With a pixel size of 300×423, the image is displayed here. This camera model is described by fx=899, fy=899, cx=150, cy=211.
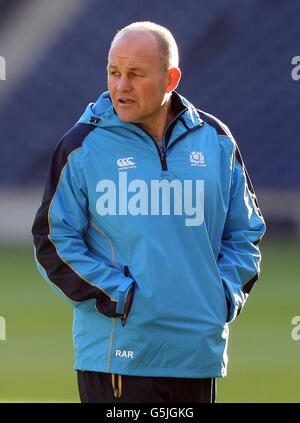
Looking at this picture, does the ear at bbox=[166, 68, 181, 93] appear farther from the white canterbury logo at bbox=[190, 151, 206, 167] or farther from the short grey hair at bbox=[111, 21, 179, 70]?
the white canterbury logo at bbox=[190, 151, 206, 167]

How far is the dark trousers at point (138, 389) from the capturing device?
2443mm

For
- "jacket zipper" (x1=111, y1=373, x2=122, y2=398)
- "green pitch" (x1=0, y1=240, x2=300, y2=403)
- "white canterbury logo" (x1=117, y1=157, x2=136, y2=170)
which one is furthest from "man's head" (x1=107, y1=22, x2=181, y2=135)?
"green pitch" (x1=0, y1=240, x2=300, y2=403)

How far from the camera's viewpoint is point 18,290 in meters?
7.07

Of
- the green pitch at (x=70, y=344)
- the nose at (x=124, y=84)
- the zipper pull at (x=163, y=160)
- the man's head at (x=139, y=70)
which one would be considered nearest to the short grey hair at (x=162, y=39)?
the man's head at (x=139, y=70)

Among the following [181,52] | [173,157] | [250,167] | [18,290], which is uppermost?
→ [181,52]

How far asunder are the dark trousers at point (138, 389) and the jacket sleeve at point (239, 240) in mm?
274

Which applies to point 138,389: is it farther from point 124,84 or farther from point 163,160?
point 124,84

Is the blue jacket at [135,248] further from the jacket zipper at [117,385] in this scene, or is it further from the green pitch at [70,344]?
the green pitch at [70,344]

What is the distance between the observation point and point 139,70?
252cm

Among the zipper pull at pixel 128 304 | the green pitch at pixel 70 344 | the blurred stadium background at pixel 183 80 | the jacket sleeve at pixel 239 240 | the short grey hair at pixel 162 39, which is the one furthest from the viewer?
the blurred stadium background at pixel 183 80

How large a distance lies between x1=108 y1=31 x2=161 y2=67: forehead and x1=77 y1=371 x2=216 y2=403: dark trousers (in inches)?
34.2

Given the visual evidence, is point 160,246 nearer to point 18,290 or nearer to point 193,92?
point 18,290

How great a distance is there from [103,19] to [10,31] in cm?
103

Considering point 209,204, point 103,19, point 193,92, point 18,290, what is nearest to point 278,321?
point 18,290
